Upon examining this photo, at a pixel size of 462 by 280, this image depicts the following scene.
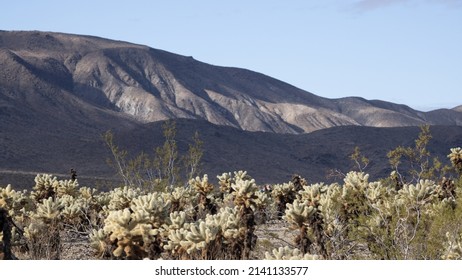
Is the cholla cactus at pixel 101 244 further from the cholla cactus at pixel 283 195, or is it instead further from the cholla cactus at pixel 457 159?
the cholla cactus at pixel 457 159

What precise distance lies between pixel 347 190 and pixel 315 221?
473cm

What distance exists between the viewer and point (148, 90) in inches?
6068

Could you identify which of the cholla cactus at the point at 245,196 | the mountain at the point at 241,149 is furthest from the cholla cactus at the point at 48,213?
the mountain at the point at 241,149

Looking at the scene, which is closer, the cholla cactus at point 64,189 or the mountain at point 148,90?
the cholla cactus at point 64,189

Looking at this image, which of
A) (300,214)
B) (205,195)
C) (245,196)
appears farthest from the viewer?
(205,195)

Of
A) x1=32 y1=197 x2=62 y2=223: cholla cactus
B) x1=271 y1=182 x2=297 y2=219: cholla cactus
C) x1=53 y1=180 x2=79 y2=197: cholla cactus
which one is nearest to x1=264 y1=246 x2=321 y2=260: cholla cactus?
x1=32 y1=197 x2=62 y2=223: cholla cactus

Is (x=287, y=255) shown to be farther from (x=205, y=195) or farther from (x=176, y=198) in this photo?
(x=205, y=195)

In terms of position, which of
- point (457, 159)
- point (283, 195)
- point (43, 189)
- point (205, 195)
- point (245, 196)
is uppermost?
point (457, 159)

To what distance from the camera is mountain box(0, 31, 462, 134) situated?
424 ft

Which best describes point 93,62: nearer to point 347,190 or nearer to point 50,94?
Answer: point 50,94

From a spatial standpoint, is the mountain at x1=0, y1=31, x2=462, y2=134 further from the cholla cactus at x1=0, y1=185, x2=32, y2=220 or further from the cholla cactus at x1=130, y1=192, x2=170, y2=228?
the cholla cactus at x1=130, y1=192, x2=170, y2=228

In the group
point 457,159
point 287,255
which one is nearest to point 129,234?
point 287,255

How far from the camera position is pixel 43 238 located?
48.6 ft

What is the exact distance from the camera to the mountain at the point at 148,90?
12912 centimetres
